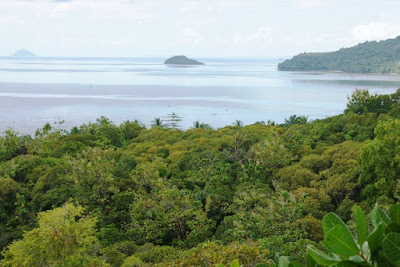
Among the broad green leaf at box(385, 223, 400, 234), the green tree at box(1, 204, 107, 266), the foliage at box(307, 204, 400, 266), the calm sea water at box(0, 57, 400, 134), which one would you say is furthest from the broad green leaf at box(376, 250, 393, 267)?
the calm sea water at box(0, 57, 400, 134)

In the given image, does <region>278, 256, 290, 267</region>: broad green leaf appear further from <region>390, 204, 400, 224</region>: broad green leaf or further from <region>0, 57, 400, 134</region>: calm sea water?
<region>0, 57, 400, 134</region>: calm sea water

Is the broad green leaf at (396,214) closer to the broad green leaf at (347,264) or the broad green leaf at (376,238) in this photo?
the broad green leaf at (376,238)

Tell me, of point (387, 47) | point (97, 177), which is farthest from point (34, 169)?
point (387, 47)

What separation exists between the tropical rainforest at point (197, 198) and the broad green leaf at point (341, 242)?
794 cm

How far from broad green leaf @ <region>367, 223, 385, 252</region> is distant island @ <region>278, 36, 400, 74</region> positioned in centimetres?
16553

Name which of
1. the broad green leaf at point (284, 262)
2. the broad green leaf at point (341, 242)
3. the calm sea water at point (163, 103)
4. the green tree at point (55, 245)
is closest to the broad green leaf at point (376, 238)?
the broad green leaf at point (341, 242)

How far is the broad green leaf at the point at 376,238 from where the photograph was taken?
2.11m

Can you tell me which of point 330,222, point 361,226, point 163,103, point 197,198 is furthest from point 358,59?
point 330,222

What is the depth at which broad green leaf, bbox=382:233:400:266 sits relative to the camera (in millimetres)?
2033

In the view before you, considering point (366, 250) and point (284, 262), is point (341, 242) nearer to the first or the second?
point (366, 250)

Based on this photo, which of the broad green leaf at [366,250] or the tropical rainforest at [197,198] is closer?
the broad green leaf at [366,250]

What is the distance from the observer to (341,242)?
2.05 meters

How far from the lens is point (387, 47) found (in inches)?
7215

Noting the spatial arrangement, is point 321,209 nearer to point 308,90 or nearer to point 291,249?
point 291,249
